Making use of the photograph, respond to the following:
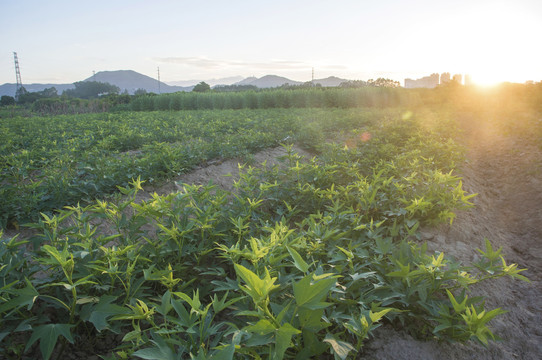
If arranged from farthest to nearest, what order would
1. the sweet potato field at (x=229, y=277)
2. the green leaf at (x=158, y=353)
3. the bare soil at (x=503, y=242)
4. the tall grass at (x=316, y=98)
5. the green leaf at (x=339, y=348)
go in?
the tall grass at (x=316, y=98)
the bare soil at (x=503, y=242)
the sweet potato field at (x=229, y=277)
the green leaf at (x=339, y=348)
the green leaf at (x=158, y=353)

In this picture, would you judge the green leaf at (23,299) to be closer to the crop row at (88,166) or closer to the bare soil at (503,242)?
the bare soil at (503,242)

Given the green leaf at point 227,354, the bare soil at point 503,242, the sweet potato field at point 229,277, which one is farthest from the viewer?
the bare soil at point 503,242

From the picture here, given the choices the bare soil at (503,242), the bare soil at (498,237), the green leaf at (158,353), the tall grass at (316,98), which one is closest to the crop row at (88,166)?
the bare soil at (498,237)

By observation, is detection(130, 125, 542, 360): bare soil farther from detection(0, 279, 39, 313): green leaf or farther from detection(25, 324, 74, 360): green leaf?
detection(0, 279, 39, 313): green leaf

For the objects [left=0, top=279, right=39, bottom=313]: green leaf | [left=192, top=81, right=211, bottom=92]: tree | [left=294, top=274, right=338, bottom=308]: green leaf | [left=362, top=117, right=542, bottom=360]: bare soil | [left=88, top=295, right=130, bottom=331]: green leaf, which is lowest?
[left=362, top=117, right=542, bottom=360]: bare soil

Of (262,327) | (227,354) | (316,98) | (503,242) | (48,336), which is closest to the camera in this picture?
(227,354)

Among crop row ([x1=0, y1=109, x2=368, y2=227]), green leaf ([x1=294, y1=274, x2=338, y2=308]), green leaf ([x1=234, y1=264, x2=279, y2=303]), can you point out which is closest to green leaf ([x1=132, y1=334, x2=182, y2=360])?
green leaf ([x1=234, y1=264, x2=279, y2=303])

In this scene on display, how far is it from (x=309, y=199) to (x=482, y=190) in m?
3.12

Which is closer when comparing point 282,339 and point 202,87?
point 282,339

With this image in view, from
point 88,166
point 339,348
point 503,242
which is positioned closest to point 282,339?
point 339,348

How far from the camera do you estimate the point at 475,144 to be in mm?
7957

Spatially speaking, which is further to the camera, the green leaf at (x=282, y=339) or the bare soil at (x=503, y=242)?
the bare soil at (x=503, y=242)

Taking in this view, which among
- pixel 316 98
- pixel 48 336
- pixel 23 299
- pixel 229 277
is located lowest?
pixel 229 277

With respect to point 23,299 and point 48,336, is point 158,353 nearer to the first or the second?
point 48,336
